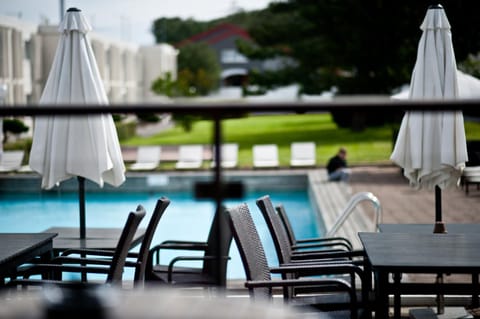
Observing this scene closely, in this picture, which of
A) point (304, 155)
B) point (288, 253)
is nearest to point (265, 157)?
point (304, 155)

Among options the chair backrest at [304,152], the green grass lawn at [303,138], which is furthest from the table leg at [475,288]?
the green grass lawn at [303,138]

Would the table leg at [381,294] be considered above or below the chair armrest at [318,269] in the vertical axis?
below

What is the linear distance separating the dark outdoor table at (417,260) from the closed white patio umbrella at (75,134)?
5.69 feet

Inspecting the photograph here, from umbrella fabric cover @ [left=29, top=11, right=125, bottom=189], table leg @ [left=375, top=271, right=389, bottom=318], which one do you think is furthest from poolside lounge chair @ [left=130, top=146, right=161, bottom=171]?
table leg @ [left=375, top=271, right=389, bottom=318]

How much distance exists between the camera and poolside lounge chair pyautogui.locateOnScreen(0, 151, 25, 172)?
17047mm

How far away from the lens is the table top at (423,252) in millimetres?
3004

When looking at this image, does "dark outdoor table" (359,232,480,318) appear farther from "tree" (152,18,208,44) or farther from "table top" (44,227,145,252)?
"tree" (152,18,208,44)

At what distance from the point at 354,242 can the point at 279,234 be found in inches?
187

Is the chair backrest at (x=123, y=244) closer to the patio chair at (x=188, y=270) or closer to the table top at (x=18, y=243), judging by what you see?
the table top at (x=18, y=243)

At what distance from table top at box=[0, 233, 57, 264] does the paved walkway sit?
23.5ft

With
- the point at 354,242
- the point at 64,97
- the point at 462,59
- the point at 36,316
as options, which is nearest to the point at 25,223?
the point at 354,242

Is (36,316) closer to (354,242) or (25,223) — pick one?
(354,242)

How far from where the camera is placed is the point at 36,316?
154 cm

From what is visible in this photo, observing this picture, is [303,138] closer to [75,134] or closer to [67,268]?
[75,134]
